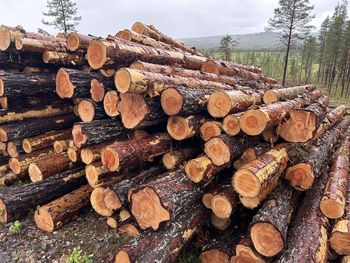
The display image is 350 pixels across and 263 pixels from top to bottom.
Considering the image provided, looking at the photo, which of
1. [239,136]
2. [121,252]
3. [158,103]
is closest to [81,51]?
[158,103]

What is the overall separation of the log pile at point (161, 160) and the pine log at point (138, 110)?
2 cm

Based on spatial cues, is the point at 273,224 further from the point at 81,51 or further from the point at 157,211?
the point at 81,51

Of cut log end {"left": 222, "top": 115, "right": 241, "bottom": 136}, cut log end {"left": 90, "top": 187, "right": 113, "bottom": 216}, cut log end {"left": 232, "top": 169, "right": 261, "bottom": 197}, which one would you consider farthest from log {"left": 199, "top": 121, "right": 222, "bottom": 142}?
cut log end {"left": 90, "top": 187, "right": 113, "bottom": 216}

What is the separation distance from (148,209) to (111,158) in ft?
3.46

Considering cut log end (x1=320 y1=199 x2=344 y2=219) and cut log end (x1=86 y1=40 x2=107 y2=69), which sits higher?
cut log end (x1=86 y1=40 x2=107 y2=69)

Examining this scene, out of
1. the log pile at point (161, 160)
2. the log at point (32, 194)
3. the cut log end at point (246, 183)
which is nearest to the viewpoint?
the cut log end at point (246, 183)

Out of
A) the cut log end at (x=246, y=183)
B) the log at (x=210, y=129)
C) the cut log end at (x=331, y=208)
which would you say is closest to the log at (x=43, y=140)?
the log at (x=210, y=129)

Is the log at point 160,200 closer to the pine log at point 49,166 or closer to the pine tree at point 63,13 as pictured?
the pine log at point 49,166

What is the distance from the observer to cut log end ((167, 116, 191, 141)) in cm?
477

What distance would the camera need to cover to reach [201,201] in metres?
4.57

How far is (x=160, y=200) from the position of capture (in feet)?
12.7

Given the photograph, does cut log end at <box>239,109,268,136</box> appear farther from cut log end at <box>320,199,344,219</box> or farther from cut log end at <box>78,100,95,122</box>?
cut log end at <box>78,100,95,122</box>

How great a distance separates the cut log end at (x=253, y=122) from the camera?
432cm

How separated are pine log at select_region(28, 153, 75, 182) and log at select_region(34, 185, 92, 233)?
2.24 feet
